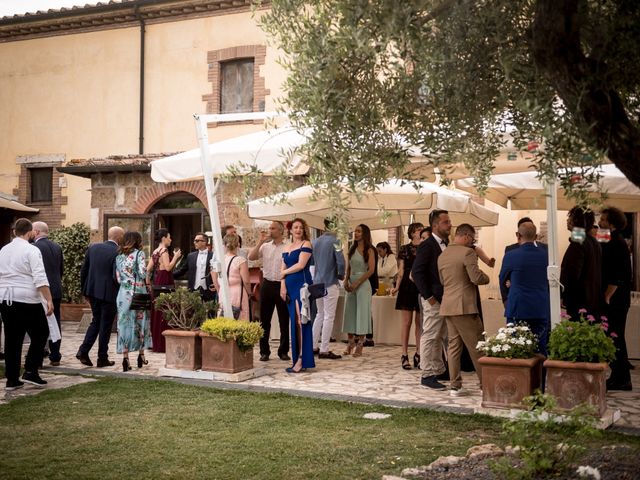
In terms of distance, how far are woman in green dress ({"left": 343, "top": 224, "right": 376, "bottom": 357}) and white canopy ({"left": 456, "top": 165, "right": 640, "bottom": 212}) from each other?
72.2 inches

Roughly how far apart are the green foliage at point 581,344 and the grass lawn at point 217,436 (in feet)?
2.44

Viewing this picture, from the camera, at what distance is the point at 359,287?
1134cm

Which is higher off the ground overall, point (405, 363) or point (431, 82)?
point (431, 82)

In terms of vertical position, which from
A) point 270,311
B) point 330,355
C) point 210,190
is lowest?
point 330,355

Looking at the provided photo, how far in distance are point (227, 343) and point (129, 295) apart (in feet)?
5.37

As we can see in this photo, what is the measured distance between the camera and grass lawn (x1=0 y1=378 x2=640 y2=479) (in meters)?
5.25

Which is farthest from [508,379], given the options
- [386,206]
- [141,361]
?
[141,361]

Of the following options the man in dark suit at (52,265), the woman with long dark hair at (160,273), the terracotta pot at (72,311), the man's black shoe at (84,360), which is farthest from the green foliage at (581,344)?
the terracotta pot at (72,311)

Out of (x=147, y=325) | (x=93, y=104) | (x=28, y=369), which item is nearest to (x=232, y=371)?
(x=147, y=325)

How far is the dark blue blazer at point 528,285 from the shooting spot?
7.82 m

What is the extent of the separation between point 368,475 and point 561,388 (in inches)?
94.2

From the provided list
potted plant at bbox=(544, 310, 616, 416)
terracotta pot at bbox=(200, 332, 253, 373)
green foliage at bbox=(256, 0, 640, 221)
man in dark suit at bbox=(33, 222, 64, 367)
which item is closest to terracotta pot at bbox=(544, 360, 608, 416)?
potted plant at bbox=(544, 310, 616, 416)

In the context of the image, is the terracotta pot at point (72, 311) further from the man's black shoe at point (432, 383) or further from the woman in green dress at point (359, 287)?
the man's black shoe at point (432, 383)

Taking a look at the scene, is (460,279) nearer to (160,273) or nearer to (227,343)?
(227,343)
